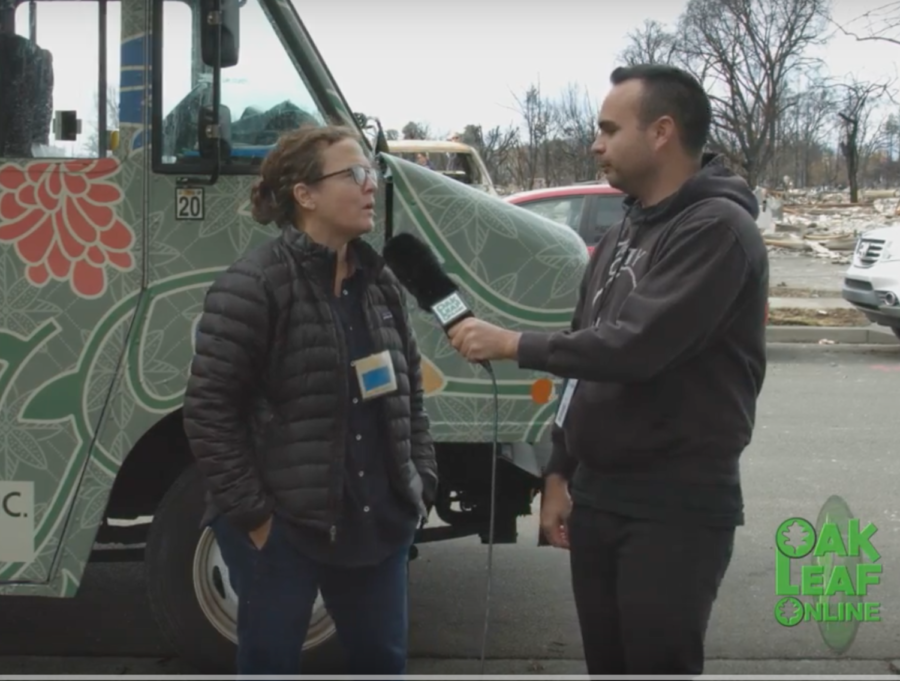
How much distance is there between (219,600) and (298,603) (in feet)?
5.29

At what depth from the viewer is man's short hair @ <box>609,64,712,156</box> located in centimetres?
280

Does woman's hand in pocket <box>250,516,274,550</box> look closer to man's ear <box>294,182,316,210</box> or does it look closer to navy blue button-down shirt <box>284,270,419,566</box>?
navy blue button-down shirt <box>284,270,419,566</box>

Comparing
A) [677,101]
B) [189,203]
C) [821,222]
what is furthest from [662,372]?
[821,222]

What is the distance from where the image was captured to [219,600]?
441cm

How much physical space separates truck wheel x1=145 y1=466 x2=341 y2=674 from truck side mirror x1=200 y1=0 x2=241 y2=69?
4.64 feet

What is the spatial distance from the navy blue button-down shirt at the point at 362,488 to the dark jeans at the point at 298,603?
0.04 meters

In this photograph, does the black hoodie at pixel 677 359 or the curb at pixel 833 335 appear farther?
the curb at pixel 833 335

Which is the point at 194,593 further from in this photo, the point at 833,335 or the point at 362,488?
the point at 833,335

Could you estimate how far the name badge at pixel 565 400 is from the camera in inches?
117

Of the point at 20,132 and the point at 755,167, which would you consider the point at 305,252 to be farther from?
the point at 755,167

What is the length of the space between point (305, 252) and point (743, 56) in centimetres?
4301

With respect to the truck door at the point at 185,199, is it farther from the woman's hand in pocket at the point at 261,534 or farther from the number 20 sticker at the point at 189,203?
the woman's hand in pocket at the point at 261,534

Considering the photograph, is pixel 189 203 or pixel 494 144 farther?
pixel 494 144

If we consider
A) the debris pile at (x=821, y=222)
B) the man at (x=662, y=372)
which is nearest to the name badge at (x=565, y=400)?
the man at (x=662, y=372)
